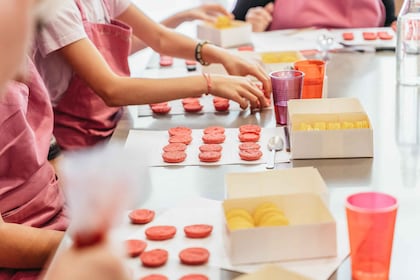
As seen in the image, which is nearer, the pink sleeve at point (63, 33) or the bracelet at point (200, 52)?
the pink sleeve at point (63, 33)

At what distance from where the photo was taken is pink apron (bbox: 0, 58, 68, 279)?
49.6 inches

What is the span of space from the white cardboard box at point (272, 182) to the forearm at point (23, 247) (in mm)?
330

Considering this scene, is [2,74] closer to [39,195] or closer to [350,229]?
[350,229]

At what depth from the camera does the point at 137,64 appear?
3496mm

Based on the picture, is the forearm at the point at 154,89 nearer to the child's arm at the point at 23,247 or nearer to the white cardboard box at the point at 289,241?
the child's arm at the point at 23,247

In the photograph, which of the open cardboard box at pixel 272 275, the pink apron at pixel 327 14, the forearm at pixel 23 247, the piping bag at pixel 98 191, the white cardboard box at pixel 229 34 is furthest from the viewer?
the pink apron at pixel 327 14

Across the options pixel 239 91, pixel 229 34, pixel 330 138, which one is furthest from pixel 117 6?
pixel 330 138

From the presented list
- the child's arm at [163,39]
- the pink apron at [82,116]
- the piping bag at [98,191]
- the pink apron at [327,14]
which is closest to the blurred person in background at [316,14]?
the pink apron at [327,14]

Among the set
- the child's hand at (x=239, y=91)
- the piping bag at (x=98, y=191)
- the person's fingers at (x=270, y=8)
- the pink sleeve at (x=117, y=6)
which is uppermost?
the piping bag at (x=98, y=191)

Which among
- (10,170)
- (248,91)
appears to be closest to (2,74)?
(10,170)

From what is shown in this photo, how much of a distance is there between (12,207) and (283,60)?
2.68ft

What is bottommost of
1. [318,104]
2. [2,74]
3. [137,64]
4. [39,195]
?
[137,64]

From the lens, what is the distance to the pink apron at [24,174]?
1.26 metres

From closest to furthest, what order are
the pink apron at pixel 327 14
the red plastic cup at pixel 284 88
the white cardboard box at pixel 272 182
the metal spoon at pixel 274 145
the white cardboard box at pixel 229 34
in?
the white cardboard box at pixel 272 182 → the metal spoon at pixel 274 145 → the red plastic cup at pixel 284 88 → the white cardboard box at pixel 229 34 → the pink apron at pixel 327 14
